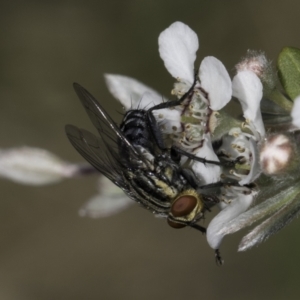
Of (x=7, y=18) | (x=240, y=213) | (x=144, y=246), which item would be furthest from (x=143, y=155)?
(x=7, y=18)

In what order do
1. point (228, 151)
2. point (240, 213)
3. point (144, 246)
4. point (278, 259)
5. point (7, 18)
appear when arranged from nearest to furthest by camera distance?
point (240, 213)
point (228, 151)
point (278, 259)
point (144, 246)
point (7, 18)

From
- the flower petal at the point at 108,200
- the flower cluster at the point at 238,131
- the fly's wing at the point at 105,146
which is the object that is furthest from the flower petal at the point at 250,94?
the flower petal at the point at 108,200

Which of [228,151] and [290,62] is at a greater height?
[290,62]

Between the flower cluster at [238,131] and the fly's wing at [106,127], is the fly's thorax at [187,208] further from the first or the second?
the fly's wing at [106,127]

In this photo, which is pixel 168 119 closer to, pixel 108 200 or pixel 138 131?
pixel 138 131

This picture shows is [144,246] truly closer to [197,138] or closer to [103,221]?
[103,221]

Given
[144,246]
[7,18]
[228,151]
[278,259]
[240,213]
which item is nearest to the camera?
[240,213]

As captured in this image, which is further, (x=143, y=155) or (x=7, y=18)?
(x=7, y=18)
